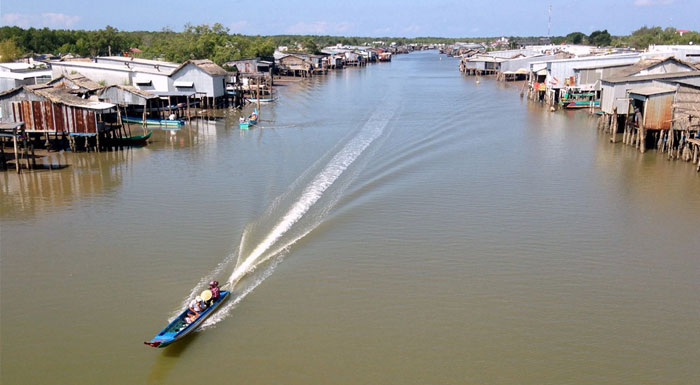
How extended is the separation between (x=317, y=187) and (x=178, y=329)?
9986 millimetres

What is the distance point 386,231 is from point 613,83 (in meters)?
19.4

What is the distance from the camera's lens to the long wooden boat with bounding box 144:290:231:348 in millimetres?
10562

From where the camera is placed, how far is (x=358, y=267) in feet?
47.0

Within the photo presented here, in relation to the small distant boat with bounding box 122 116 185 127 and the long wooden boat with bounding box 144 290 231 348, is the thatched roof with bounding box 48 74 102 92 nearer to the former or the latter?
the small distant boat with bounding box 122 116 185 127

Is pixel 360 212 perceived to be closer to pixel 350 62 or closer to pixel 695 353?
pixel 695 353

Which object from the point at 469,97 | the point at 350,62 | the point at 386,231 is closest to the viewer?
the point at 386,231

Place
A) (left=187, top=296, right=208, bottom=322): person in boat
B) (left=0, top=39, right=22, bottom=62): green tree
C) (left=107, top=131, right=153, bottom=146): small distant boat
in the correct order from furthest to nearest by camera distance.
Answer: (left=0, top=39, right=22, bottom=62): green tree → (left=107, top=131, right=153, bottom=146): small distant boat → (left=187, top=296, right=208, bottom=322): person in boat

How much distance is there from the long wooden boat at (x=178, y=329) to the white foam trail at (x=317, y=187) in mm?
1654

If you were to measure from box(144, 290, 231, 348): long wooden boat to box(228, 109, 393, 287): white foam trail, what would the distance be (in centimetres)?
165

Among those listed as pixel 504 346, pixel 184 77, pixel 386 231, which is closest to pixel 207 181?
pixel 386 231

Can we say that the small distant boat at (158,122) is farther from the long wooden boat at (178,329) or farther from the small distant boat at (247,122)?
the long wooden boat at (178,329)

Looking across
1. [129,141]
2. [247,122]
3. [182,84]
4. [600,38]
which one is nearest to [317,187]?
[129,141]

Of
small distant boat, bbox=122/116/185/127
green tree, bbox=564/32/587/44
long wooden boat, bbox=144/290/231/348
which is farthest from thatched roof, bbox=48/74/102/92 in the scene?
green tree, bbox=564/32/587/44

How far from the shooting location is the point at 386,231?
16.5 metres
